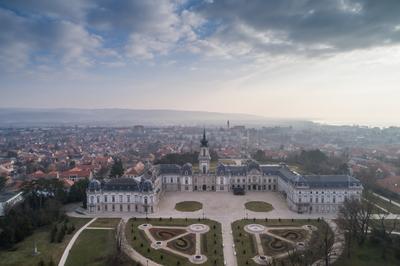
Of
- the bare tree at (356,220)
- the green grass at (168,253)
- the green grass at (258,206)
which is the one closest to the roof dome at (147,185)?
the green grass at (168,253)

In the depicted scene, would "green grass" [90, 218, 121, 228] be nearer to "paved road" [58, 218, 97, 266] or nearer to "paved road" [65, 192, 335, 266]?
"paved road" [58, 218, 97, 266]

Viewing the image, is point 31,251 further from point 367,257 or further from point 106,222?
point 367,257

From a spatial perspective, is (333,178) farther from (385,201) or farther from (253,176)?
(253,176)

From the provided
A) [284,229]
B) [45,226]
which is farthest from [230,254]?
[45,226]

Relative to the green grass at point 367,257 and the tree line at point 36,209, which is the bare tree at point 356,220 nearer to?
the green grass at point 367,257

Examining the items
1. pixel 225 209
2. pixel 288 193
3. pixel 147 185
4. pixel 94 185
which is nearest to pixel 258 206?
pixel 225 209

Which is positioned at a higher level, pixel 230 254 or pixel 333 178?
pixel 333 178

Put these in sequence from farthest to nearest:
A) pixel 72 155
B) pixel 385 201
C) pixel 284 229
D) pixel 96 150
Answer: pixel 96 150 < pixel 72 155 < pixel 385 201 < pixel 284 229
